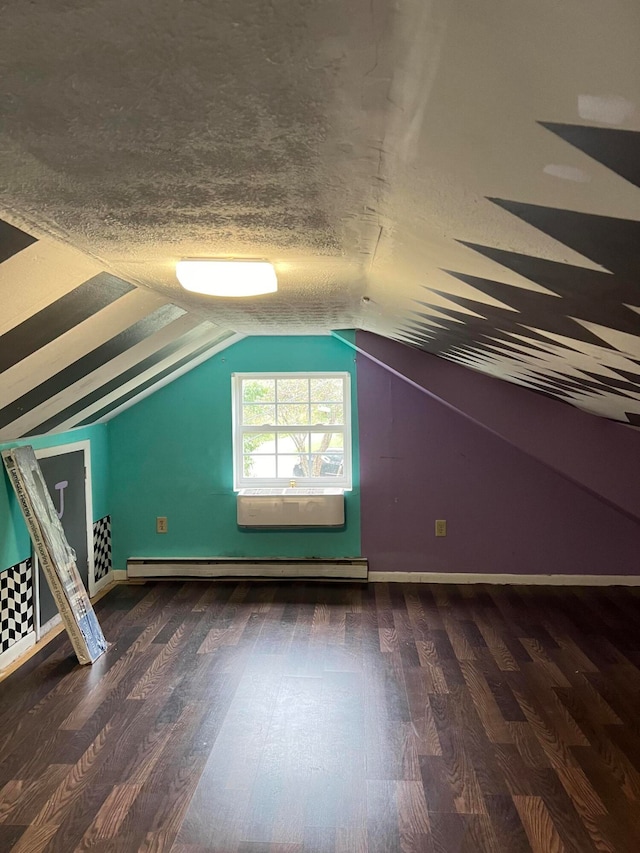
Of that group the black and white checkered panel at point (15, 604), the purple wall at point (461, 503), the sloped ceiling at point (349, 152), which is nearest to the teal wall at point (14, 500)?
the black and white checkered panel at point (15, 604)

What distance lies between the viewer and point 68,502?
473 cm

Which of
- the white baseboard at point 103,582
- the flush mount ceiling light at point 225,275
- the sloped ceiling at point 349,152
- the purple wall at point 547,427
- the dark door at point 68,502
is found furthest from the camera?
the white baseboard at point 103,582

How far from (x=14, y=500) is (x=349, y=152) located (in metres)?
3.63

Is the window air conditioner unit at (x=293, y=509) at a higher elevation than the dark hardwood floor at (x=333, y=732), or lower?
higher

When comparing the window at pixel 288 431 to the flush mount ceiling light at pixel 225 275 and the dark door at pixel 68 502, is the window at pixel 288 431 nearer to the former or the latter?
the dark door at pixel 68 502

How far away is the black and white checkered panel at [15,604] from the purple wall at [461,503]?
248cm

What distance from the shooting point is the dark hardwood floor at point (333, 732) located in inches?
96.0

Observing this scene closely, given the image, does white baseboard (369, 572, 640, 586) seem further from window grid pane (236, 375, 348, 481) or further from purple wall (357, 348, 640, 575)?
window grid pane (236, 375, 348, 481)

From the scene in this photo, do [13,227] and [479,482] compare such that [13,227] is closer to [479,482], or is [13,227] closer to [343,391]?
[343,391]

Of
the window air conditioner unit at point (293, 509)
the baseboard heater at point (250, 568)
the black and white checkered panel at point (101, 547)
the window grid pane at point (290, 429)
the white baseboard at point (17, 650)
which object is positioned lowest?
the white baseboard at point (17, 650)

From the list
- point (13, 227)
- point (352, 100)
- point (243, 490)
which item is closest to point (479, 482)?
point (243, 490)

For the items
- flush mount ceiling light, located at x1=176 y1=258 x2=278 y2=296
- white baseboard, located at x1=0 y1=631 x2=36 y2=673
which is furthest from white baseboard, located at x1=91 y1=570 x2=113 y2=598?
flush mount ceiling light, located at x1=176 y1=258 x2=278 y2=296

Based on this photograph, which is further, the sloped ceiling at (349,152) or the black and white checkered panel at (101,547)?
the black and white checkered panel at (101,547)

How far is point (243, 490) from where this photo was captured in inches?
215
